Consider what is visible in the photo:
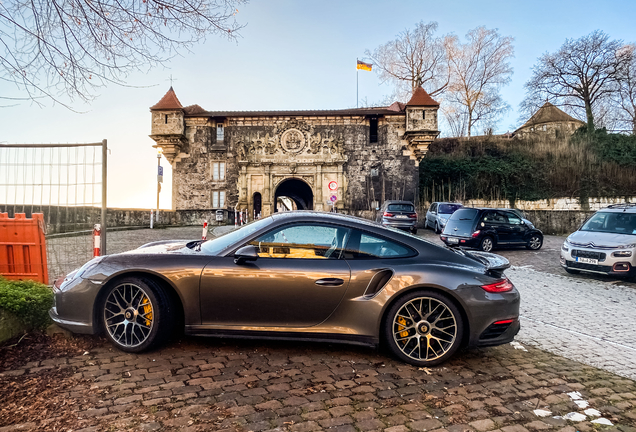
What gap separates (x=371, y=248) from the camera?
3.72m

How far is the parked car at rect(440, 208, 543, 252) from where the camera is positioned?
13.5 m

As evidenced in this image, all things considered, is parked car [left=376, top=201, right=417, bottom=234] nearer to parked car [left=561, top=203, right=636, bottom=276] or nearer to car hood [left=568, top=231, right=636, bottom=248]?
parked car [left=561, top=203, right=636, bottom=276]

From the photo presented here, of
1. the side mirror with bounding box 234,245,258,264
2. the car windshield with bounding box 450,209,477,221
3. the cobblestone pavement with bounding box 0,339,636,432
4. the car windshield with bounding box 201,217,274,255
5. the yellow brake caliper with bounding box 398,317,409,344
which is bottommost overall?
the cobblestone pavement with bounding box 0,339,636,432

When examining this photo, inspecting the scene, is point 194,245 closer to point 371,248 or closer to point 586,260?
point 371,248

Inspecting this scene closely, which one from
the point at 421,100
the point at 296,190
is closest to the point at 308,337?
the point at 421,100

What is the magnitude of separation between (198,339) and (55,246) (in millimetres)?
3701

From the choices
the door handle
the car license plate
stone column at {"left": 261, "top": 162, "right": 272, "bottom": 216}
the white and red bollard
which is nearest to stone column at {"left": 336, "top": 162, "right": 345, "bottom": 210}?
stone column at {"left": 261, "top": 162, "right": 272, "bottom": 216}

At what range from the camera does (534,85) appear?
36500 mm

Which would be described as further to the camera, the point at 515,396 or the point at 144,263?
the point at 144,263

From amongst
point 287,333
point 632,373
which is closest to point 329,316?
Result: point 287,333

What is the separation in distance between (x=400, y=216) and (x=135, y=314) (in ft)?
56.7

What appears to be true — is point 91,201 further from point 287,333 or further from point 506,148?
point 506,148

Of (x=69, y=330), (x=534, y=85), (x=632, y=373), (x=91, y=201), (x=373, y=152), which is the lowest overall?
(x=632, y=373)

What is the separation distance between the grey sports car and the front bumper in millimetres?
6827
